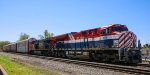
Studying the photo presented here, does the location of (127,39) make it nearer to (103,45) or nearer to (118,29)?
(118,29)

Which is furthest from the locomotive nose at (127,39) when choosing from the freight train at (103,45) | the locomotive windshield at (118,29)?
the locomotive windshield at (118,29)

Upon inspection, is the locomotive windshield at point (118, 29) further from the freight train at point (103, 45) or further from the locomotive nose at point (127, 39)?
the locomotive nose at point (127, 39)

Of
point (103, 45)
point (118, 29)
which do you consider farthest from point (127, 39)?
point (103, 45)

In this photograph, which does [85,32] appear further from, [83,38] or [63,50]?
[63,50]

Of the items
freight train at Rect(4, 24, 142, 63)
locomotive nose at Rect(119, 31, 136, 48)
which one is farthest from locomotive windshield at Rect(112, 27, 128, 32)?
locomotive nose at Rect(119, 31, 136, 48)

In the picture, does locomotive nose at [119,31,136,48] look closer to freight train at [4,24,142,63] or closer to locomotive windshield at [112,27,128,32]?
freight train at [4,24,142,63]

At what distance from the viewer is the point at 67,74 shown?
15.0m

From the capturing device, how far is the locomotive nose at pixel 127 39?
20.5 meters

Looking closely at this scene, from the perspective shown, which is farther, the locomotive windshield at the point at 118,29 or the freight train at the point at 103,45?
the locomotive windshield at the point at 118,29

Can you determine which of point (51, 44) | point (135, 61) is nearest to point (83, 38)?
point (135, 61)

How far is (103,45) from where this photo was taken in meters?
22.4

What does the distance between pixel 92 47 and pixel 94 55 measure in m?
0.83

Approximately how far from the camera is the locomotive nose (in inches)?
809

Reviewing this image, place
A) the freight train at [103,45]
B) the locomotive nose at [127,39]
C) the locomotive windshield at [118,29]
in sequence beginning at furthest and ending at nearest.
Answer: the locomotive windshield at [118,29] → the locomotive nose at [127,39] → the freight train at [103,45]
